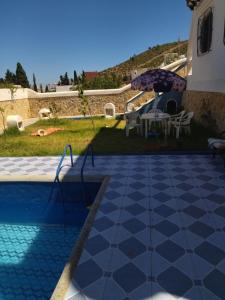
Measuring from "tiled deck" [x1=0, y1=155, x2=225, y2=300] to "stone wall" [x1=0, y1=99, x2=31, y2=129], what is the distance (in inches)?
464

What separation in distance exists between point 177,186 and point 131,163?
A: 7.27 feet

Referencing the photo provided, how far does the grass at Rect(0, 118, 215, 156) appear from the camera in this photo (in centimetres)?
950

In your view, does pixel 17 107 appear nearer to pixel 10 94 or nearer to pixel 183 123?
pixel 10 94

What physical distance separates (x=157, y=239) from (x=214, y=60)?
9.12 metres

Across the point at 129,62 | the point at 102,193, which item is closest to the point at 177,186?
the point at 102,193

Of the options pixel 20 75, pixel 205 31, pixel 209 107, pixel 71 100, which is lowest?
pixel 209 107

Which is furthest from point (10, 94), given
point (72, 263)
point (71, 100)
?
point (72, 263)

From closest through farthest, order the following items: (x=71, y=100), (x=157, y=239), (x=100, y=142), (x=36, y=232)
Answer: (x=157, y=239)
(x=36, y=232)
(x=100, y=142)
(x=71, y=100)

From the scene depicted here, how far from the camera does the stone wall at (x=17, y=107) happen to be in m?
16.4

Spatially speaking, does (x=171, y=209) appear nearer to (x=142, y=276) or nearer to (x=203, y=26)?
(x=142, y=276)

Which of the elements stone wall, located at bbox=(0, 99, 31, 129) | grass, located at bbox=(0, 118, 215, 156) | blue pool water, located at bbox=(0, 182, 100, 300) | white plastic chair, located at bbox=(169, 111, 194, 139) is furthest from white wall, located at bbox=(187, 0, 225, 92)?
stone wall, located at bbox=(0, 99, 31, 129)

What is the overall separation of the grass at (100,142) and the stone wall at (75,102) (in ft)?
21.8

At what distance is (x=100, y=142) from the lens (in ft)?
36.2

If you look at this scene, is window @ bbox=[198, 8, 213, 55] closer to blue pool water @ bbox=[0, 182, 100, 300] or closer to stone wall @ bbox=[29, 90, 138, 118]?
stone wall @ bbox=[29, 90, 138, 118]
